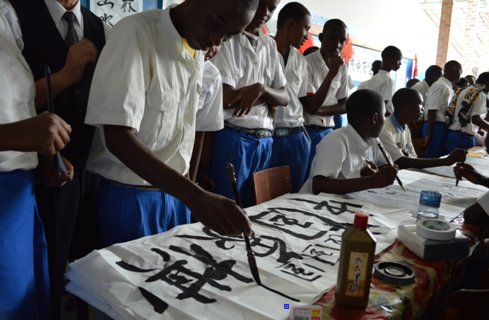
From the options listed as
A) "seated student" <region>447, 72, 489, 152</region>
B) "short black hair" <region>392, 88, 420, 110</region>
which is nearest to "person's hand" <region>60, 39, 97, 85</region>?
"short black hair" <region>392, 88, 420, 110</region>

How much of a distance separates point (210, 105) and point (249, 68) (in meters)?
0.49

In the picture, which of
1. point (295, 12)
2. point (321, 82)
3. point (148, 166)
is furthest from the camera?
point (321, 82)

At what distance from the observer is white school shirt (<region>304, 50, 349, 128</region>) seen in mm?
2582

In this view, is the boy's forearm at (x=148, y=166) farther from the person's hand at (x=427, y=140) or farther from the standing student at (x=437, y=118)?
the standing student at (x=437, y=118)

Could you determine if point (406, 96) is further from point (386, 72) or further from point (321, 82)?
point (386, 72)

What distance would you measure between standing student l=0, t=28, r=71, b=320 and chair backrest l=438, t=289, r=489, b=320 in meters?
0.82

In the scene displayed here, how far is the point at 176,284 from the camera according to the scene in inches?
31.2

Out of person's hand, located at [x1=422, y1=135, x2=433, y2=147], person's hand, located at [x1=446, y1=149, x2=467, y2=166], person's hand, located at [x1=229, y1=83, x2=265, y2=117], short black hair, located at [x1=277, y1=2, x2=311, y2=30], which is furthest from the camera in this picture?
person's hand, located at [x1=422, y1=135, x2=433, y2=147]

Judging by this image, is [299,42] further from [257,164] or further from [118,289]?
[118,289]

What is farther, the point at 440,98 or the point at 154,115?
the point at 440,98

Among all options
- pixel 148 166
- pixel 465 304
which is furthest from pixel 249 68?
pixel 465 304

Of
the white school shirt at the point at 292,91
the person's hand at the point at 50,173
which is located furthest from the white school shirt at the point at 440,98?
the person's hand at the point at 50,173

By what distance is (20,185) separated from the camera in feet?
2.87

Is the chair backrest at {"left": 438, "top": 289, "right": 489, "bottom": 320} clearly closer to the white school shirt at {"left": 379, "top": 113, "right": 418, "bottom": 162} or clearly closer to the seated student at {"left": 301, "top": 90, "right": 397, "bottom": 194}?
the seated student at {"left": 301, "top": 90, "right": 397, "bottom": 194}
